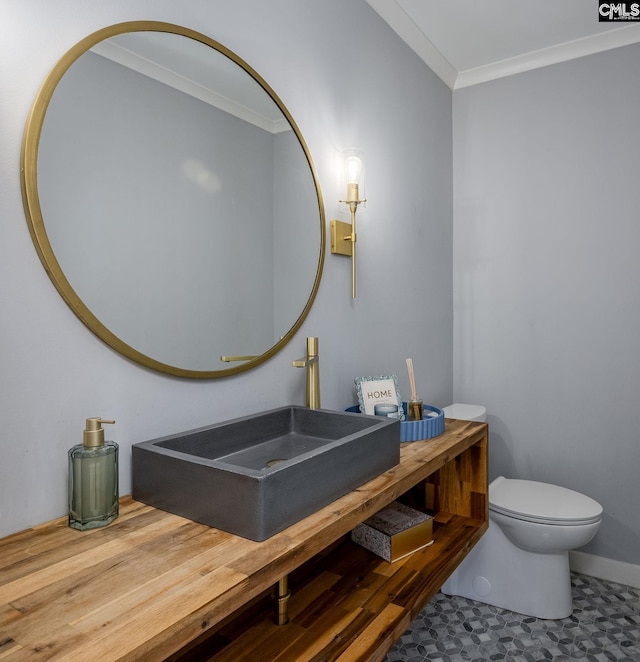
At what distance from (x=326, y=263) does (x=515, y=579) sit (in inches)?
57.7

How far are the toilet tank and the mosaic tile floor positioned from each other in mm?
759

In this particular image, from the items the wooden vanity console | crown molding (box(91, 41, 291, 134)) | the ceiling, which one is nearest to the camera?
the wooden vanity console

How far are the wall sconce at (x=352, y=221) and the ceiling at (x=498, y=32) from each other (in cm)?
71

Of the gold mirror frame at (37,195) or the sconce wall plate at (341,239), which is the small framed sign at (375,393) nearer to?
the sconce wall plate at (341,239)

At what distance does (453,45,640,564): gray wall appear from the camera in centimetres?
224

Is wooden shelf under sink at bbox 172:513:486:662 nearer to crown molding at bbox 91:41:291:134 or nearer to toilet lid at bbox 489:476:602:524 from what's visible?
toilet lid at bbox 489:476:602:524

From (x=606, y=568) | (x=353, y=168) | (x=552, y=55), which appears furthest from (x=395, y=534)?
(x=552, y=55)

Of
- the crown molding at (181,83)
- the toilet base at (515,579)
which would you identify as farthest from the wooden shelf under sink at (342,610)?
the crown molding at (181,83)

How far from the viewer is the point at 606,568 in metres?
2.24

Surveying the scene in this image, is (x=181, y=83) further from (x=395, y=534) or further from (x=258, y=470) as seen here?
(x=395, y=534)

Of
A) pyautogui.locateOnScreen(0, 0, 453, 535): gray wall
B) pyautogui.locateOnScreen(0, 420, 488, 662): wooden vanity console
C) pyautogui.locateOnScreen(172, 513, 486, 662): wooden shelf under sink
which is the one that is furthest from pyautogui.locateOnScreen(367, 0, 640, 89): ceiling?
pyautogui.locateOnScreen(172, 513, 486, 662): wooden shelf under sink

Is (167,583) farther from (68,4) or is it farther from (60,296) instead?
(68,4)

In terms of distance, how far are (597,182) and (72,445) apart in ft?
7.85

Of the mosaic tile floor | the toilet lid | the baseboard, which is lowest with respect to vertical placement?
the mosaic tile floor
